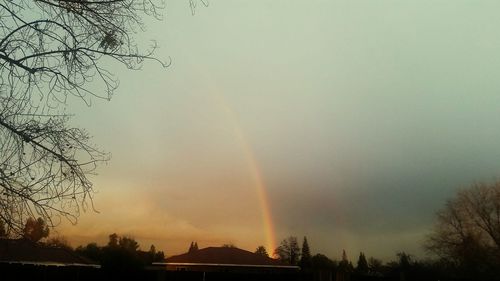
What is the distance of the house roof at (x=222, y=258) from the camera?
4125 cm

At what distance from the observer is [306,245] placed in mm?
91625

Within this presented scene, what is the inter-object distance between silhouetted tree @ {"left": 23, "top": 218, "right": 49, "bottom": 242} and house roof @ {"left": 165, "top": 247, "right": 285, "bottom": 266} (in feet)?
107

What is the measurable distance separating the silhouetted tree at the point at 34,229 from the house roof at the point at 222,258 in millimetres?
32660

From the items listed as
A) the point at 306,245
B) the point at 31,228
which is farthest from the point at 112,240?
the point at 31,228

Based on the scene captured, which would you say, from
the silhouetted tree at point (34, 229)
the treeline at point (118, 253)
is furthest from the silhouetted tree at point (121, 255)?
the silhouetted tree at point (34, 229)

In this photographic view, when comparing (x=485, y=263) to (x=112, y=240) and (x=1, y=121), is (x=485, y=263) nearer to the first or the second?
(x=112, y=240)

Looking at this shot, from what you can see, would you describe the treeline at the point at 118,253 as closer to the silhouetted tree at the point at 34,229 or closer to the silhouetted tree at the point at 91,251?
the silhouetted tree at the point at 91,251

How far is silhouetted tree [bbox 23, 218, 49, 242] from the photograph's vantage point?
762 cm

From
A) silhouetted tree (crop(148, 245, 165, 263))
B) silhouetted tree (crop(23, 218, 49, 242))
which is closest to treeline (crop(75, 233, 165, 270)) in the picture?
silhouetted tree (crop(148, 245, 165, 263))

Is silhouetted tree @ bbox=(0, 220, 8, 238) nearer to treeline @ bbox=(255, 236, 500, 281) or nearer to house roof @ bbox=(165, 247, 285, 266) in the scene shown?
treeline @ bbox=(255, 236, 500, 281)

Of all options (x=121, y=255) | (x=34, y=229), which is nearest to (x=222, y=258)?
(x=121, y=255)

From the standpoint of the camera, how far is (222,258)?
4241 cm

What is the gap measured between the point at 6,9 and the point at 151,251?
212 feet

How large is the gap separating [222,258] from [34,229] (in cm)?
3537
